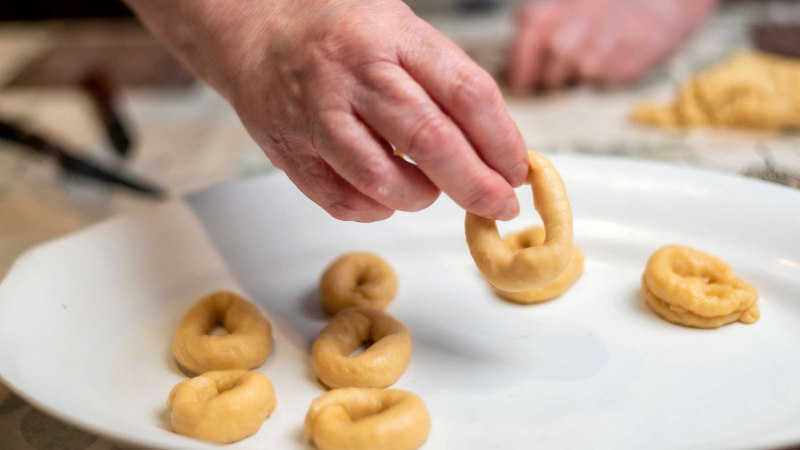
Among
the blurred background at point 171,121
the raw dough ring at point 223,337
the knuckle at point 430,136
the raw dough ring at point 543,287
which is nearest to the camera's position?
the knuckle at point 430,136

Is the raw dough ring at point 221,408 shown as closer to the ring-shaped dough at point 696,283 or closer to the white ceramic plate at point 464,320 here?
the white ceramic plate at point 464,320

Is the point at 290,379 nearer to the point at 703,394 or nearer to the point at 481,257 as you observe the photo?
the point at 481,257

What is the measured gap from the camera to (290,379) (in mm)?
1152

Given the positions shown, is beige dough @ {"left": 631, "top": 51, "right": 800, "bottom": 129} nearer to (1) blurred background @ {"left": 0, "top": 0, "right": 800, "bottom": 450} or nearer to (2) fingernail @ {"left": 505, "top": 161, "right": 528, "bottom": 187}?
(1) blurred background @ {"left": 0, "top": 0, "right": 800, "bottom": 450}

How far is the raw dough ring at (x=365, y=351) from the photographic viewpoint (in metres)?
1.09

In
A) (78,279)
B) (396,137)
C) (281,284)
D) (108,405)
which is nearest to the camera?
(396,137)

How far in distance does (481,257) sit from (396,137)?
27 cm

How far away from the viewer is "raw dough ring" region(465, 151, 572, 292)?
1026 mm

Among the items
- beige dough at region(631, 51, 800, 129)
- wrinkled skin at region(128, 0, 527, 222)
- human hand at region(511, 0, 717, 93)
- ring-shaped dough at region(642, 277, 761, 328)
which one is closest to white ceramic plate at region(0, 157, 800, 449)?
ring-shaped dough at region(642, 277, 761, 328)

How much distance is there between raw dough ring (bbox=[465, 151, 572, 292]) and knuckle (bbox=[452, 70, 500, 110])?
20 centimetres

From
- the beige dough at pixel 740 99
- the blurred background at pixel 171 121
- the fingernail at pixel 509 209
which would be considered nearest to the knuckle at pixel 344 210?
the fingernail at pixel 509 209

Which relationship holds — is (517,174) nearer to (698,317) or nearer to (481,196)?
(481,196)

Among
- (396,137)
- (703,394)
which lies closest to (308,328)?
(396,137)

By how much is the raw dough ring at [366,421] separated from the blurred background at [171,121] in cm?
101
